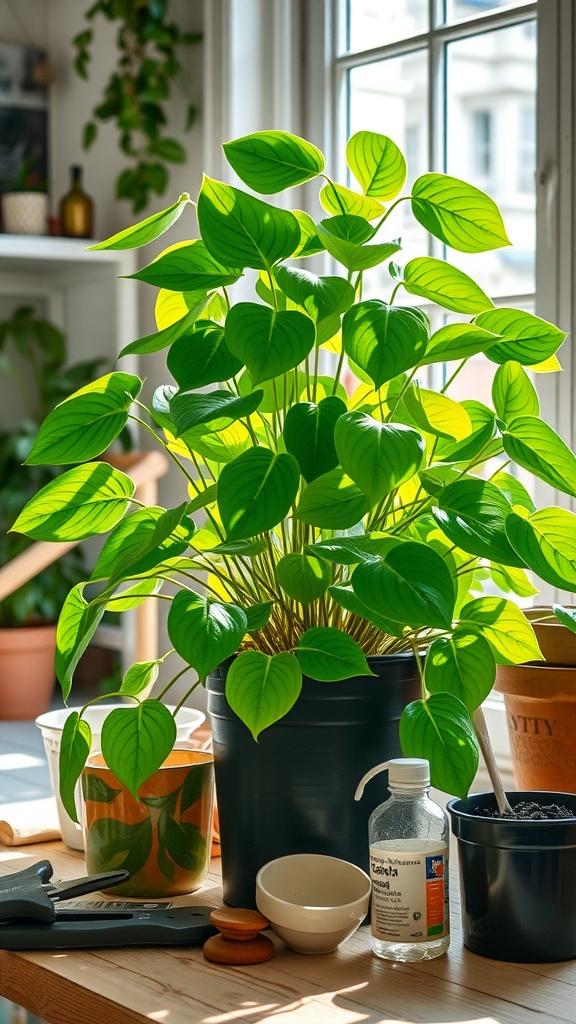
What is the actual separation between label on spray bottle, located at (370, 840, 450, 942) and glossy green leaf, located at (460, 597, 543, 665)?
6.5 inches

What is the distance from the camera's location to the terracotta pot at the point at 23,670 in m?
2.65

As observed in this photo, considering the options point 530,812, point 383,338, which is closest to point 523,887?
point 530,812

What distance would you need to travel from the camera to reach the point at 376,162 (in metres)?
0.93

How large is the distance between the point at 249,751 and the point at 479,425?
32cm

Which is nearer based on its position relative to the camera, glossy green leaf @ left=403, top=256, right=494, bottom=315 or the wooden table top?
the wooden table top

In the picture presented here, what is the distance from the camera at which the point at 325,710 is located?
90 cm

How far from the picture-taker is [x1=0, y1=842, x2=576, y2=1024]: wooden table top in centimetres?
76

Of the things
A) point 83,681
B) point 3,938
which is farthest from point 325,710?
point 83,681

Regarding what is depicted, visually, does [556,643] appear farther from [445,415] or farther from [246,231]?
[246,231]

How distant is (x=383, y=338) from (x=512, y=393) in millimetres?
158

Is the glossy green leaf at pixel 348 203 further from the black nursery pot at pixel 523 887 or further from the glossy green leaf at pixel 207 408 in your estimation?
the black nursery pot at pixel 523 887

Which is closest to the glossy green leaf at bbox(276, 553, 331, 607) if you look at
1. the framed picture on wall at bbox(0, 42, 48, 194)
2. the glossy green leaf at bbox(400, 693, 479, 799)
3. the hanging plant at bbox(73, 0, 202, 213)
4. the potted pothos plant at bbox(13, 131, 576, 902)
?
the potted pothos plant at bbox(13, 131, 576, 902)

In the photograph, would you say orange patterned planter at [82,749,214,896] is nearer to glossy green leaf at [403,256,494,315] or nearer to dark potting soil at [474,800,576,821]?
dark potting soil at [474,800,576,821]

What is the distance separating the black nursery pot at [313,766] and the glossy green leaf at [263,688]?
64 millimetres
